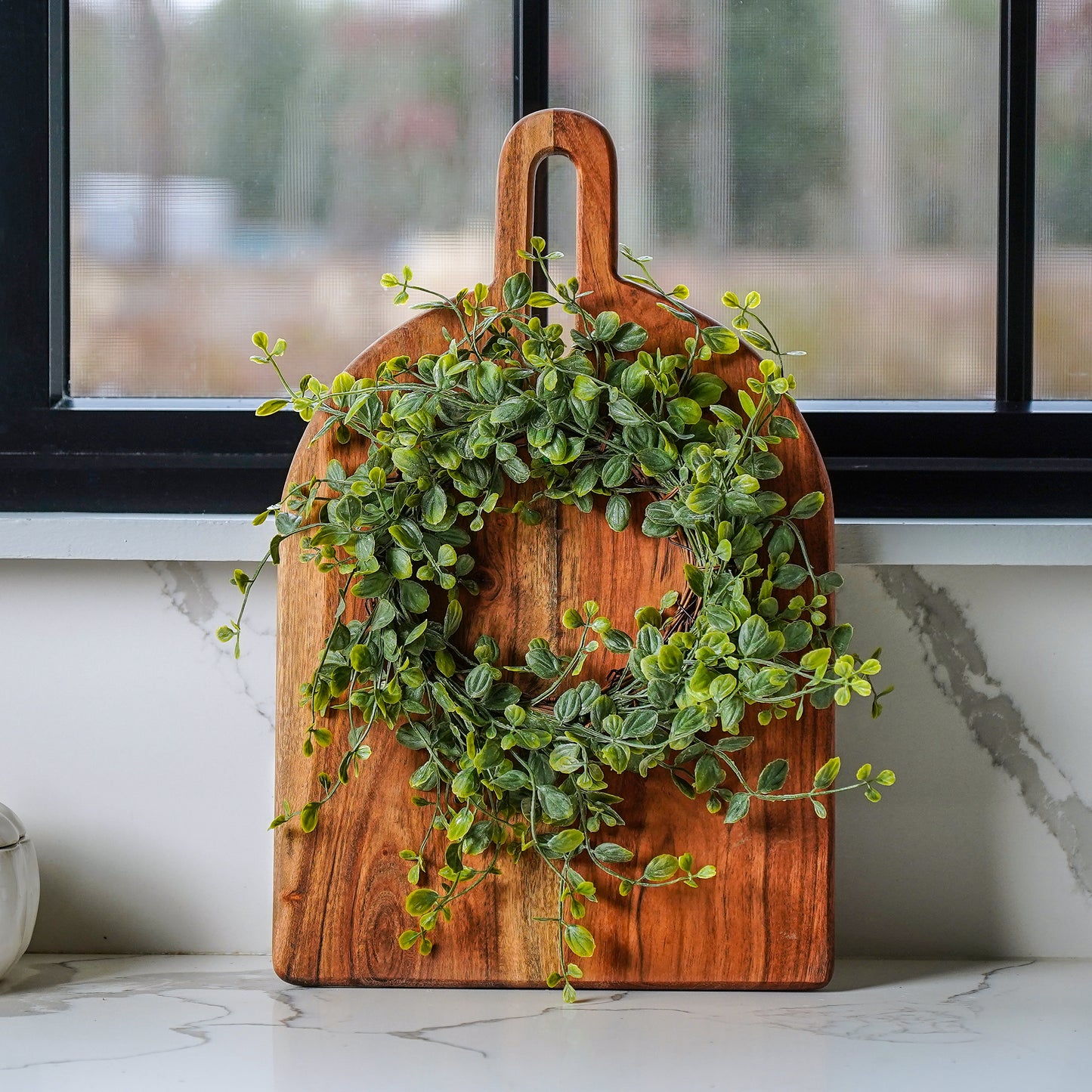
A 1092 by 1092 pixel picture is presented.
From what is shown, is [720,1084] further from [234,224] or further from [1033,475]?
[234,224]

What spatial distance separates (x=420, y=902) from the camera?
0.76 metres

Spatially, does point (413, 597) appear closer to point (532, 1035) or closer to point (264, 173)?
point (532, 1035)

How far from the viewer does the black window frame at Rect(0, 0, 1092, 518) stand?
92cm

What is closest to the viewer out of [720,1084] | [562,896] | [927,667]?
[720,1084]

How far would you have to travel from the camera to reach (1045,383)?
96cm

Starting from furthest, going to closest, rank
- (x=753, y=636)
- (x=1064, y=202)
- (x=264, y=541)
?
(x=1064, y=202)
(x=264, y=541)
(x=753, y=636)

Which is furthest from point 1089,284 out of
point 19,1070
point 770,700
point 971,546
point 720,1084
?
point 19,1070

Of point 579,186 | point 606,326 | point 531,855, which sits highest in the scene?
point 579,186

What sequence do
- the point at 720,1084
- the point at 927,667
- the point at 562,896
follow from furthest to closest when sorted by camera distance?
the point at 927,667
the point at 562,896
the point at 720,1084

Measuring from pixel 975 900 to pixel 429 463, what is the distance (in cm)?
59

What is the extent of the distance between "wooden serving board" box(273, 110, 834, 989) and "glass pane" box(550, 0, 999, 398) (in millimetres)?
173

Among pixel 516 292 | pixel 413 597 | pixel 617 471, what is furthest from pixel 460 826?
pixel 516 292

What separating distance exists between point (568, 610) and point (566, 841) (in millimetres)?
166

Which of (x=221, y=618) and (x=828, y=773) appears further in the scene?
(x=221, y=618)
